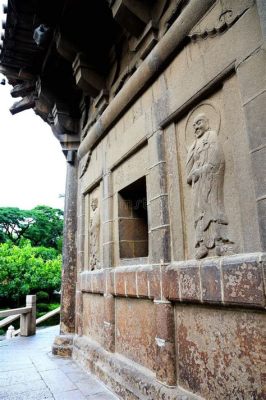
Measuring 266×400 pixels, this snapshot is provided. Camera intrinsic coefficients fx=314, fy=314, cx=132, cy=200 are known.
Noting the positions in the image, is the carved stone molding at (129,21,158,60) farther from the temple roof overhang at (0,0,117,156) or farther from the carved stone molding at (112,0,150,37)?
the temple roof overhang at (0,0,117,156)

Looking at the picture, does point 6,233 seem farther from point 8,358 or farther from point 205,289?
point 205,289

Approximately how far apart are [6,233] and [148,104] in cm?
2844

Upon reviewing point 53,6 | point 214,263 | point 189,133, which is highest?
point 53,6

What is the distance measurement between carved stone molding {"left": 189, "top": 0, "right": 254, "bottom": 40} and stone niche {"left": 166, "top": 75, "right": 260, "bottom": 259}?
46 cm

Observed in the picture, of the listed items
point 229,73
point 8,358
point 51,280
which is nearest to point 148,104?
point 229,73

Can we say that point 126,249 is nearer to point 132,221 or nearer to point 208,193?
point 132,221

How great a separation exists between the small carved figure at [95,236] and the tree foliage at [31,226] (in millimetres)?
24666

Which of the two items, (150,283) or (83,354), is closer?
(150,283)

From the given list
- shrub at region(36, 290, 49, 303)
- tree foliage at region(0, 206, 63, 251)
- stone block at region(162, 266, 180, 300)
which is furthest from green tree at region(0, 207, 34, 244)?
stone block at region(162, 266, 180, 300)

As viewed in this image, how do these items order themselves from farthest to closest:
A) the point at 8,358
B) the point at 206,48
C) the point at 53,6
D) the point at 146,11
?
1. the point at 8,358
2. the point at 53,6
3. the point at 146,11
4. the point at 206,48

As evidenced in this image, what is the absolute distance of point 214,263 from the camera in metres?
2.31

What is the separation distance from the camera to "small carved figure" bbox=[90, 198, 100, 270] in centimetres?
477

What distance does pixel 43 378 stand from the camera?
4074 millimetres

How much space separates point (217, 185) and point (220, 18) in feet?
4.41
